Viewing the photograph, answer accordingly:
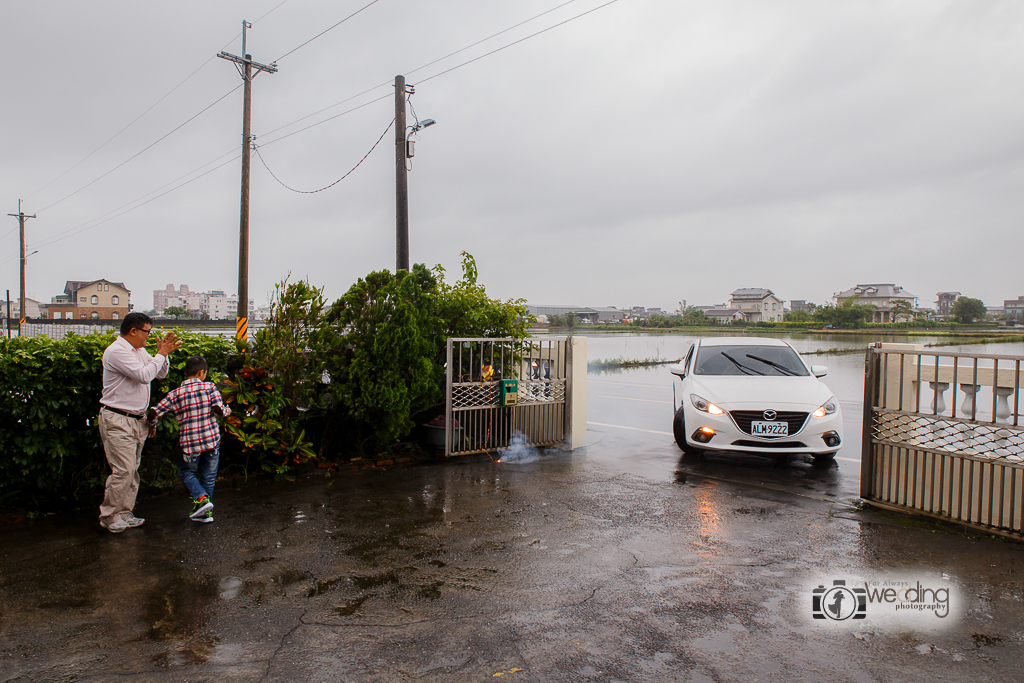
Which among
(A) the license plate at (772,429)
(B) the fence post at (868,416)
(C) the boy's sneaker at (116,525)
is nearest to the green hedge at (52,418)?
(C) the boy's sneaker at (116,525)

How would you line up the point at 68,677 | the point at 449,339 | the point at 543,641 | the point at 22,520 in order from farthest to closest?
the point at 449,339 → the point at 22,520 → the point at 543,641 → the point at 68,677

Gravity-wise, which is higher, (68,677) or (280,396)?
(280,396)

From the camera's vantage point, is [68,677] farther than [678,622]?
No

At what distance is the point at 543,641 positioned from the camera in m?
3.43

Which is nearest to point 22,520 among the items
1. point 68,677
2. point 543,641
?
point 68,677

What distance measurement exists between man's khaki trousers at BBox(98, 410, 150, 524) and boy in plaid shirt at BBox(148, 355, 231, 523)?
0.23 metres

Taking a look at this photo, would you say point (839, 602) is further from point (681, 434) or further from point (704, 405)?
point (681, 434)

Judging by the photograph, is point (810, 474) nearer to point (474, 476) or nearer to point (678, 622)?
point (474, 476)

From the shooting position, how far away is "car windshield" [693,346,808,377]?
344 inches

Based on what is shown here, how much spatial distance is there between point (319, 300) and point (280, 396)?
128 centimetres

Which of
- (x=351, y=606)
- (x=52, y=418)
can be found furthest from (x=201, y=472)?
(x=351, y=606)

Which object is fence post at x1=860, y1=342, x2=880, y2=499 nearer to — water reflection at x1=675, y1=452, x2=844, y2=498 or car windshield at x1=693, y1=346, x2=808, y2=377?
water reflection at x1=675, y1=452, x2=844, y2=498

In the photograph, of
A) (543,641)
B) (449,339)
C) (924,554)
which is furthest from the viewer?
(449,339)

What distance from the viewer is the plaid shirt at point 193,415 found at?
5426mm
